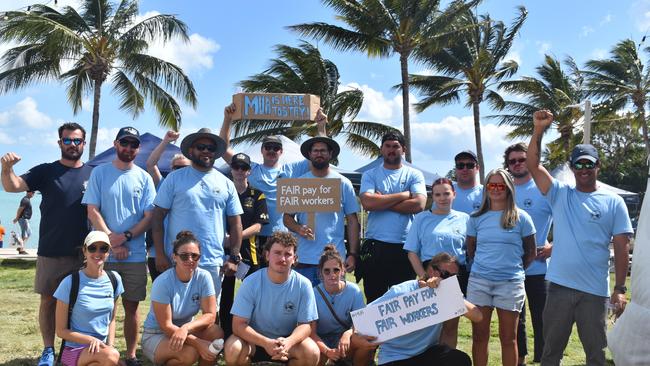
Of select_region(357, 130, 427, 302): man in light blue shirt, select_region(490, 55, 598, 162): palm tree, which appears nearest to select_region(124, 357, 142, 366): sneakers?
select_region(357, 130, 427, 302): man in light blue shirt

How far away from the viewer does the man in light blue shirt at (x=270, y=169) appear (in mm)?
6008

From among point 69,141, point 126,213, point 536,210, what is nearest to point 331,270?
point 126,213

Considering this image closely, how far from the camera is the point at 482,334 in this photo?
193 inches

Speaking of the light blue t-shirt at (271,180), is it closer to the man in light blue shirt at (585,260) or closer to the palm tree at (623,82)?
the man in light blue shirt at (585,260)

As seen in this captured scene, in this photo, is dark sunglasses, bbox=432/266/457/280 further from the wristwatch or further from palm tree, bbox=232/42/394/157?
palm tree, bbox=232/42/394/157

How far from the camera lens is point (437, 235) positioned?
5.25 metres

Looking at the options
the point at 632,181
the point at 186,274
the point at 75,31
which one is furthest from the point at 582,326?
the point at 632,181

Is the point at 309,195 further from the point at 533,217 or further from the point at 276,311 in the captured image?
the point at 533,217


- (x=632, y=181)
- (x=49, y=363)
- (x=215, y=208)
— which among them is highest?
(x=632, y=181)

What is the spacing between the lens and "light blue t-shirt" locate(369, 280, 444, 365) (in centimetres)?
474

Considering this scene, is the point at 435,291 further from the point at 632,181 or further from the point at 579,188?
the point at 632,181

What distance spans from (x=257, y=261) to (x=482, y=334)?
92.4 inches

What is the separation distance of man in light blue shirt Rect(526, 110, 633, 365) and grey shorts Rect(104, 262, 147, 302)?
339 cm

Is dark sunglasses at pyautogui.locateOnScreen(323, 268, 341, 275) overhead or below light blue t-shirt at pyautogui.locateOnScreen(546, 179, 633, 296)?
below
